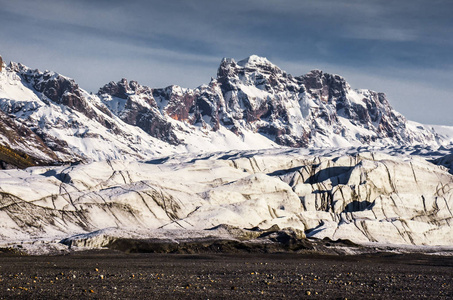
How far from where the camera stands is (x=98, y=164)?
3740 inches

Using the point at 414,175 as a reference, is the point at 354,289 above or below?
below

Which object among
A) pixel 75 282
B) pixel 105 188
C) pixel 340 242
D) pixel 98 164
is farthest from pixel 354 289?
pixel 98 164

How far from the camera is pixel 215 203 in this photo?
8581cm

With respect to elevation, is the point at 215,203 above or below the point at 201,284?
above

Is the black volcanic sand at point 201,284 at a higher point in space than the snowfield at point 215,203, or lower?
lower

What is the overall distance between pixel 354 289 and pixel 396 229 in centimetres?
6028

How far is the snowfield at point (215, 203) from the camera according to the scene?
69250 millimetres

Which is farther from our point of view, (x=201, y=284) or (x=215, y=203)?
(x=215, y=203)

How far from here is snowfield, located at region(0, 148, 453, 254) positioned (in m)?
69.2

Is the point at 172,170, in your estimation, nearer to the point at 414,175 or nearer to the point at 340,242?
the point at 340,242

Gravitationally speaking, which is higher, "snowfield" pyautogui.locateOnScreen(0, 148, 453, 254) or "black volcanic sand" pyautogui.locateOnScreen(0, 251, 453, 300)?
"snowfield" pyautogui.locateOnScreen(0, 148, 453, 254)

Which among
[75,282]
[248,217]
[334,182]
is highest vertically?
[334,182]

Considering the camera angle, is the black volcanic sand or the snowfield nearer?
the black volcanic sand

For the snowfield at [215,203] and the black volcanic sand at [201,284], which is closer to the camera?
the black volcanic sand at [201,284]
